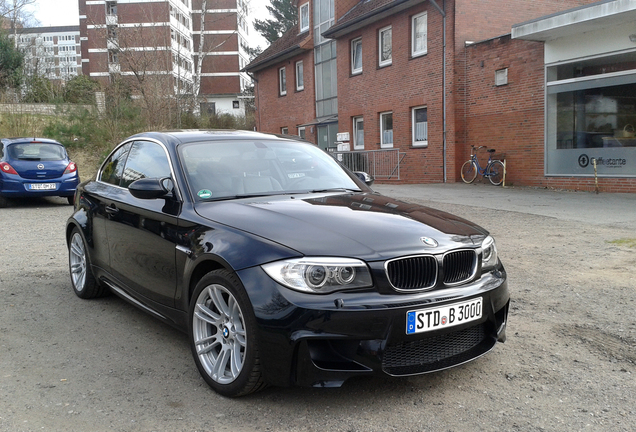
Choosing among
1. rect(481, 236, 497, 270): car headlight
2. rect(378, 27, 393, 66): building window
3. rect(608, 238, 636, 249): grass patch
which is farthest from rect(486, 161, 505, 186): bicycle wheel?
rect(481, 236, 497, 270): car headlight

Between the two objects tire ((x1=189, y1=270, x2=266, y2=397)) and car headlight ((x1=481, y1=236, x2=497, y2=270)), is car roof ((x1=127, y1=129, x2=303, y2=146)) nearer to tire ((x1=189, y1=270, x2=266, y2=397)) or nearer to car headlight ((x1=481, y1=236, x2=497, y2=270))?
tire ((x1=189, y1=270, x2=266, y2=397))

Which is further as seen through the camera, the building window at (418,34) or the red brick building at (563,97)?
the building window at (418,34)

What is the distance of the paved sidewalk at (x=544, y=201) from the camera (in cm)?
1053

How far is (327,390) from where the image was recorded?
3451mm

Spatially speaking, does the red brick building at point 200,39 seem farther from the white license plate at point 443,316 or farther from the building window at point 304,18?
the white license plate at point 443,316

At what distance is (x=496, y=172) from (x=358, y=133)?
8.62m

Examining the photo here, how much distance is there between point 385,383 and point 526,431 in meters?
0.88

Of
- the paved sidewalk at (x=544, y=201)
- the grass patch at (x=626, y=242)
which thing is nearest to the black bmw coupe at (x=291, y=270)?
the grass patch at (x=626, y=242)

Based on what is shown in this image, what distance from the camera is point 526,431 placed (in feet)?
9.62

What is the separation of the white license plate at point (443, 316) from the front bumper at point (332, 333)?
28mm

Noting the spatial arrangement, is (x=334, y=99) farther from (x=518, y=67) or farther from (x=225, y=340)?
(x=225, y=340)

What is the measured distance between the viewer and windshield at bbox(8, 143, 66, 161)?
13.7 metres

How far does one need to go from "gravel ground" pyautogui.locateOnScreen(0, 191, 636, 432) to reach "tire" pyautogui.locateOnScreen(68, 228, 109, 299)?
0.11 m

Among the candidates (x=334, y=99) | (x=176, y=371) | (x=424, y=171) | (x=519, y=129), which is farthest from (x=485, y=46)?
(x=176, y=371)
